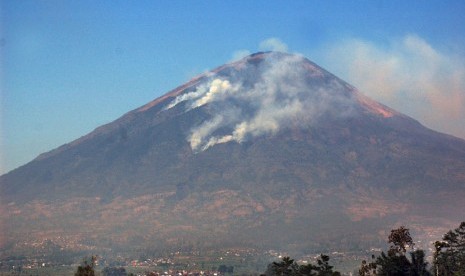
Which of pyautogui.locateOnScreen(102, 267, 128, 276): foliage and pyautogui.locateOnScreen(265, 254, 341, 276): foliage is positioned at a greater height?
pyautogui.locateOnScreen(102, 267, 128, 276): foliage

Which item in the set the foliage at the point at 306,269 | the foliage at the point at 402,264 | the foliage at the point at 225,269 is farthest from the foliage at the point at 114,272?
the foliage at the point at 402,264

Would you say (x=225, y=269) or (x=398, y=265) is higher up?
(x=225, y=269)

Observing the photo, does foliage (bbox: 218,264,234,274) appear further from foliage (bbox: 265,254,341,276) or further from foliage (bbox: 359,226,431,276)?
foliage (bbox: 359,226,431,276)

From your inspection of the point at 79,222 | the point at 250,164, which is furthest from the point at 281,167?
the point at 79,222

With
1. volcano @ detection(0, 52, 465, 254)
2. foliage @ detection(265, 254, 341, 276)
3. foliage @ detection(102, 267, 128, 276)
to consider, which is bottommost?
foliage @ detection(265, 254, 341, 276)

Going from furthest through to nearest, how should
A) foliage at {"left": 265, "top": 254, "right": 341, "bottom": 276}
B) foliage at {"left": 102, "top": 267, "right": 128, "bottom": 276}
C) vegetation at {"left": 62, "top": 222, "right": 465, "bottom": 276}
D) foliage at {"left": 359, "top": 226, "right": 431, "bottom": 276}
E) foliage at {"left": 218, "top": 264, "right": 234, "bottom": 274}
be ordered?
1. foliage at {"left": 218, "top": 264, "right": 234, "bottom": 274}
2. foliage at {"left": 102, "top": 267, "right": 128, "bottom": 276}
3. foliage at {"left": 359, "top": 226, "right": 431, "bottom": 276}
4. vegetation at {"left": 62, "top": 222, "right": 465, "bottom": 276}
5. foliage at {"left": 265, "top": 254, "right": 341, "bottom": 276}

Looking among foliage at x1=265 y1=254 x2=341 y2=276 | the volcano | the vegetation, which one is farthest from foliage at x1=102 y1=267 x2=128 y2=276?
foliage at x1=265 y1=254 x2=341 y2=276

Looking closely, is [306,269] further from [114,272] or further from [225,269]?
[225,269]

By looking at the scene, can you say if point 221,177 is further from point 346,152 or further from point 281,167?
point 346,152

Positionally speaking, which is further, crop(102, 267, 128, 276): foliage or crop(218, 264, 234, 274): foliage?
crop(218, 264, 234, 274): foliage

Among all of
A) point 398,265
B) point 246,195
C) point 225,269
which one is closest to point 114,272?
point 225,269

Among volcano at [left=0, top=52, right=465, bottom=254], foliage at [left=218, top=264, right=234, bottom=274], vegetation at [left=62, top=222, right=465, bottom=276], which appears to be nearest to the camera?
vegetation at [left=62, top=222, right=465, bottom=276]
